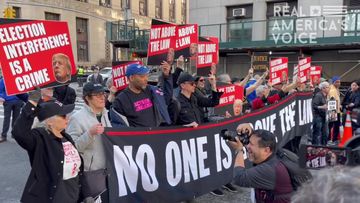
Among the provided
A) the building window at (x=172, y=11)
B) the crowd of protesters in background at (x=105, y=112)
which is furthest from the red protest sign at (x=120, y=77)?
the building window at (x=172, y=11)

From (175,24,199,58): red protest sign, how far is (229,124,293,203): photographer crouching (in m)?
3.55

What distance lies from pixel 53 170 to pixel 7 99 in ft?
20.9

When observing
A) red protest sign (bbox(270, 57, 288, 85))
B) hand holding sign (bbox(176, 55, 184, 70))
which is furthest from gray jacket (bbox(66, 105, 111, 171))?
red protest sign (bbox(270, 57, 288, 85))

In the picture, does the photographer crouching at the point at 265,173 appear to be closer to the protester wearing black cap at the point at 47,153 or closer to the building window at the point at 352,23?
the protester wearing black cap at the point at 47,153

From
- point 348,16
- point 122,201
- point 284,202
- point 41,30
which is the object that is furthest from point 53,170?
point 348,16

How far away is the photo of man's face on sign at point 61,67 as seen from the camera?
3750 millimetres

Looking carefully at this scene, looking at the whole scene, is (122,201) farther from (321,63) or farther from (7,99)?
(321,63)

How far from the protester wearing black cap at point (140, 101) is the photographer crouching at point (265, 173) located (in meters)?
1.66

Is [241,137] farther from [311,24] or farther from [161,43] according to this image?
[311,24]

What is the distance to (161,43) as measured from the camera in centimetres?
573

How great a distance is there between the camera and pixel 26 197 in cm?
285

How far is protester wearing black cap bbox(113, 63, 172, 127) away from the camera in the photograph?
426 centimetres

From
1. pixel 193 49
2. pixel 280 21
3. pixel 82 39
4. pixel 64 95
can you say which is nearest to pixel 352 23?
pixel 280 21

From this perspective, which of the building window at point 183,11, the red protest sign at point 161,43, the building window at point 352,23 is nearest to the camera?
the red protest sign at point 161,43
